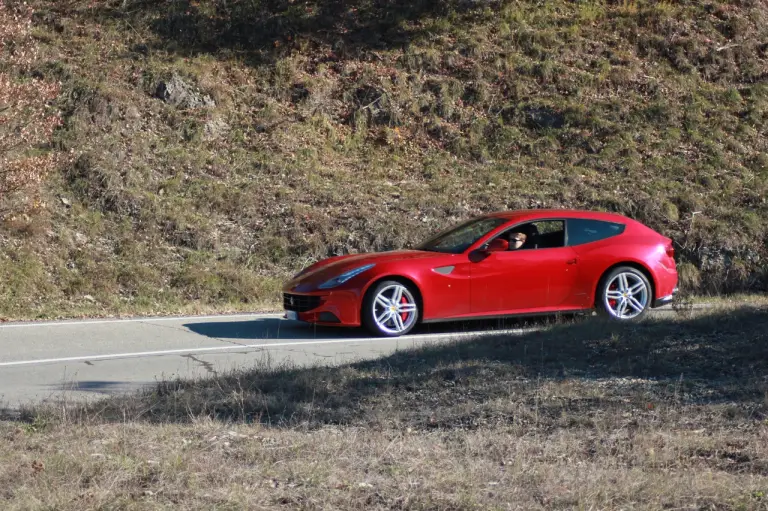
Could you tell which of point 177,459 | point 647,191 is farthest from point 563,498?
point 647,191

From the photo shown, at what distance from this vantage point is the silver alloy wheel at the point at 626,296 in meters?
11.4

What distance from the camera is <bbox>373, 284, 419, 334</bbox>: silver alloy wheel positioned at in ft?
34.8

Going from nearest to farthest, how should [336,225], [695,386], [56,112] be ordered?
1. [695,386]
2. [336,225]
3. [56,112]

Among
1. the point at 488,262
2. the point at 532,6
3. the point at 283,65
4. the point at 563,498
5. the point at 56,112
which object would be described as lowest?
the point at 563,498

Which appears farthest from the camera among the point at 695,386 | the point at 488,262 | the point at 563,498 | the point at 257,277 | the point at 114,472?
the point at 257,277

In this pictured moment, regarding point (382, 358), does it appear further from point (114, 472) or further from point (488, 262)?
point (114, 472)

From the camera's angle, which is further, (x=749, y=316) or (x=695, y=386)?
(x=749, y=316)

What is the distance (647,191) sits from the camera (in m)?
19.0

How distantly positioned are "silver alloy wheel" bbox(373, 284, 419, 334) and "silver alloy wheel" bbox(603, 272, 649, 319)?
2421 millimetres

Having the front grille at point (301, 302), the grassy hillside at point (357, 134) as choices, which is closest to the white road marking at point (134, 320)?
the grassy hillside at point (357, 134)

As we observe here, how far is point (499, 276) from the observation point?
1096 cm

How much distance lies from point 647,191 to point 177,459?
15.5 m

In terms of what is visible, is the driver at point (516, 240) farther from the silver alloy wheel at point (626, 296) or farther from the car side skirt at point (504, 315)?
the silver alloy wheel at point (626, 296)

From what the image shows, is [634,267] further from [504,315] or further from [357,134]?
[357,134]
